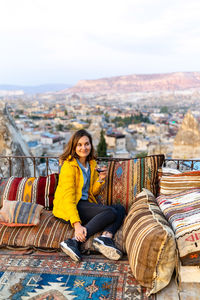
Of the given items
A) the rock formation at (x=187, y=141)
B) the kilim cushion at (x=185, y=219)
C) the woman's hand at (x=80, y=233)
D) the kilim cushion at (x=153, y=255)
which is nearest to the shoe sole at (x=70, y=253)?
the woman's hand at (x=80, y=233)

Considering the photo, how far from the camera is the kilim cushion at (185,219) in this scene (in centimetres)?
172

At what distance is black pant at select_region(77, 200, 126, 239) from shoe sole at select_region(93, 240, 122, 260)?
0.44ft

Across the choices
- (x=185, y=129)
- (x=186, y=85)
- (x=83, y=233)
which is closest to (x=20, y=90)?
(x=186, y=85)

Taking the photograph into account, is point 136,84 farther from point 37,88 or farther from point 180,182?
point 180,182

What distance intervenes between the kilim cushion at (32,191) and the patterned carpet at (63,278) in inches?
25.2

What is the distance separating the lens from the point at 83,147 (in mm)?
2406

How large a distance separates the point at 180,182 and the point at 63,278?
1.31 metres

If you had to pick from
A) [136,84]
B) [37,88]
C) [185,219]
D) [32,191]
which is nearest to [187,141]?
[32,191]

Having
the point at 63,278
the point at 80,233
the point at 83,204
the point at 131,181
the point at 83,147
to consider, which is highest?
the point at 83,147

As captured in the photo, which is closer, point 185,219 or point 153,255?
point 153,255

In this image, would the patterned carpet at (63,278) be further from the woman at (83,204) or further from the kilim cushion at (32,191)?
the kilim cushion at (32,191)

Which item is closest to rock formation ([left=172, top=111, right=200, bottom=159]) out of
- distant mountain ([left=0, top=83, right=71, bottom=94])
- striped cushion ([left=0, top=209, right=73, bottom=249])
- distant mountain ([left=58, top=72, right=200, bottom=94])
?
striped cushion ([left=0, top=209, right=73, bottom=249])

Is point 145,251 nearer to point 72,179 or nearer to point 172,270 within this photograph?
point 172,270

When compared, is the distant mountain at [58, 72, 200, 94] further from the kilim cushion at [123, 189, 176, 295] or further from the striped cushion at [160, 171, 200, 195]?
the kilim cushion at [123, 189, 176, 295]
